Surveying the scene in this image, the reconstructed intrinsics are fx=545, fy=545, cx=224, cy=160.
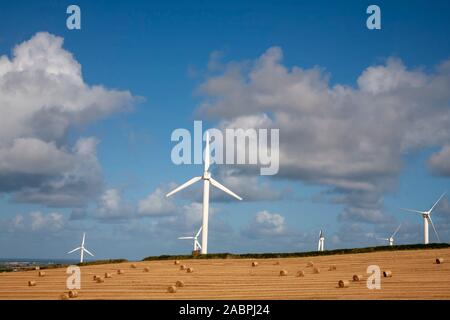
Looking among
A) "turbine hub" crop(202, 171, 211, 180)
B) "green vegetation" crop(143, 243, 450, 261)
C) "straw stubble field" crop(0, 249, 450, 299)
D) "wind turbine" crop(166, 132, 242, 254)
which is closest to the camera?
"straw stubble field" crop(0, 249, 450, 299)

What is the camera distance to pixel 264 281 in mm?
31297

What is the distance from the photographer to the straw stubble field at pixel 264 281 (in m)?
24.8

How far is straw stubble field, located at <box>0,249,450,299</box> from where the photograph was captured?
24750 mm

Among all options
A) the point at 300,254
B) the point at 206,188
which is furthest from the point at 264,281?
the point at 206,188

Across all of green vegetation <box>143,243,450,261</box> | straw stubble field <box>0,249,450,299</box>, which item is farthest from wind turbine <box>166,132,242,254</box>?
straw stubble field <box>0,249,450,299</box>

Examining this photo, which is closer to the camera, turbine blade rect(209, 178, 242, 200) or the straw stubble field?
the straw stubble field

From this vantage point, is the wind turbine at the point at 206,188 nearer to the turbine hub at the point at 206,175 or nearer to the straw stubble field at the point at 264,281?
the turbine hub at the point at 206,175

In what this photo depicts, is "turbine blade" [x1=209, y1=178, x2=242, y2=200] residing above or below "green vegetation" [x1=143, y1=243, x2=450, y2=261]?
above

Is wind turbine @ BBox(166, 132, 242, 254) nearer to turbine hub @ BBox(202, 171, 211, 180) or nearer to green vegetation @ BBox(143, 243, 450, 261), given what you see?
turbine hub @ BBox(202, 171, 211, 180)
